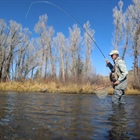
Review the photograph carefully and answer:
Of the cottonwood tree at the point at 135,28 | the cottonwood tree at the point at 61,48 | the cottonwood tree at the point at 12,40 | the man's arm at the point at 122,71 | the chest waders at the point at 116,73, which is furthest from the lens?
the cottonwood tree at the point at 61,48

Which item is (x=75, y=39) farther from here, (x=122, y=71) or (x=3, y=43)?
(x=122, y=71)

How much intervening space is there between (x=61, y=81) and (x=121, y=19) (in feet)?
51.6

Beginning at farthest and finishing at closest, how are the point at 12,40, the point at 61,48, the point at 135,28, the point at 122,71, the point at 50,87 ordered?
the point at 61,48
the point at 12,40
the point at 135,28
the point at 50,87
the point at 122,71

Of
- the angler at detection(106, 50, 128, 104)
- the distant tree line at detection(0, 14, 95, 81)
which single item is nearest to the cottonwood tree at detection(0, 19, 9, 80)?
the distant tree line at detection(0, 14, 95, 81)

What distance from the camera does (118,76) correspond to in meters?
8.13

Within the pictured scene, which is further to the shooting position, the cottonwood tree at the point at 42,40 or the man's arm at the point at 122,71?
the cottonwood tree at the point at 42,40

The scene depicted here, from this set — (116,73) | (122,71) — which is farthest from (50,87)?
(122,71)

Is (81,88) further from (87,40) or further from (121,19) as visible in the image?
(87,40)

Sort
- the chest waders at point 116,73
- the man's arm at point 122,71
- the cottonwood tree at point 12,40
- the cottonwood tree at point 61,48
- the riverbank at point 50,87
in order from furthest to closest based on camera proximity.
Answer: the cottonwood tree at point 61,48 → the cottonwood tree at point 12,40 → the riverbank at point 50,87 → the chest waders at point 116,73 → the man's arm at point 122,71

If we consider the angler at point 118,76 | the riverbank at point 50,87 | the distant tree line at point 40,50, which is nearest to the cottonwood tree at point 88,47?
the distant tree line at point 40,50

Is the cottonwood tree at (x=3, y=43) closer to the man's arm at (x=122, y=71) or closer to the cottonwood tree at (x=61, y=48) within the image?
the cottonwood tree at (x=61, y=48)

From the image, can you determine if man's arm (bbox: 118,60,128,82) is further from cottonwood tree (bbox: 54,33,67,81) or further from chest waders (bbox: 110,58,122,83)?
cottonwood tree (bbox: 54,33,67,81)

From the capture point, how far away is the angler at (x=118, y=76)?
Result: 794 centimetres

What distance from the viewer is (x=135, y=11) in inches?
1175
